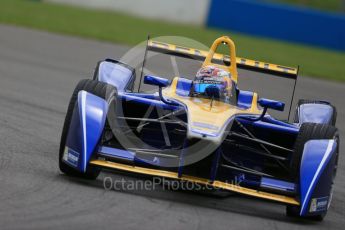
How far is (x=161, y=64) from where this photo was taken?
783 inches

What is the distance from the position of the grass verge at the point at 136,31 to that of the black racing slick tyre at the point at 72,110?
1416 centimetres

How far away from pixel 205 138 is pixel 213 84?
5.68 feet

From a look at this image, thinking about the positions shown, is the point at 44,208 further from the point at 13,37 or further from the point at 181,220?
the point at 13,37

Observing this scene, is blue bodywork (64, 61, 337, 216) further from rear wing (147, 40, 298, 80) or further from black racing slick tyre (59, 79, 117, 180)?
rear wing (147, 40, 298, 80)

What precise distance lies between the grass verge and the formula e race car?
42.8 ft

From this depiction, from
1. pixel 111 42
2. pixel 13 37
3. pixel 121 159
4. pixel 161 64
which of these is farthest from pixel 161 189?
pixel 111 42

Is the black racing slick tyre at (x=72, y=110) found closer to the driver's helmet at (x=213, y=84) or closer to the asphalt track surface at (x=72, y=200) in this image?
the asphalt track surface at (x=72, y=200)

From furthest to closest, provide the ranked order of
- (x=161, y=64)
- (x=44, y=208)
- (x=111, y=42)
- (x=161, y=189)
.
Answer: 1. (x=111, y=42)
2. (x=161, y=64)
3. (x=161, y=189)
4. (x=44, y=208)

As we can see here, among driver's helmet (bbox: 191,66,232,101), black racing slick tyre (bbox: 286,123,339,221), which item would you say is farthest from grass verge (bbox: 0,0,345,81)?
black racing slick tyre (bbox: 286,123,339,221)

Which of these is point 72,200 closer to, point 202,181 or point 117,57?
point 202,181

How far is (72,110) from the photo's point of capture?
333 inches

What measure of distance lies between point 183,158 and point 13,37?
13712 millimetres

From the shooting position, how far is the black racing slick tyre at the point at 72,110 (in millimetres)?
8336

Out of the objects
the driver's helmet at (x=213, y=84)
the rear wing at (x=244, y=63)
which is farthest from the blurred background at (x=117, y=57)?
the driver's helmet at (x=213, y=84)
